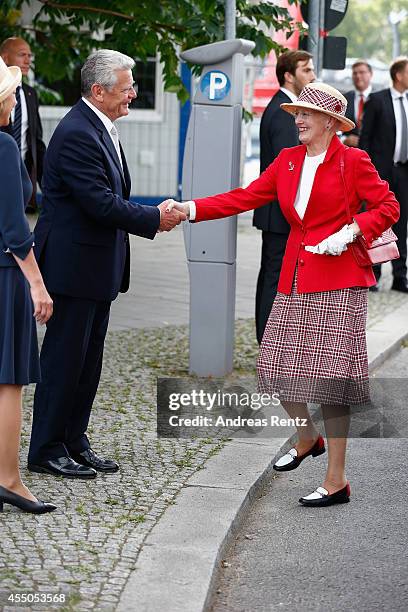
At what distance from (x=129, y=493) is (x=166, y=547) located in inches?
31.5

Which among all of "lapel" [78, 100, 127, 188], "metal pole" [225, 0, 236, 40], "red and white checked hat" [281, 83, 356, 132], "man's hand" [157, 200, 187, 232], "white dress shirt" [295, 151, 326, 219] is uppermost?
"metal pole" [225, 0, 236, 40]

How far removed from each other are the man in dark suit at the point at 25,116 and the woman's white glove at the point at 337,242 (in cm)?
472

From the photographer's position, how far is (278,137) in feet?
27.1

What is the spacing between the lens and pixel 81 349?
5906mm

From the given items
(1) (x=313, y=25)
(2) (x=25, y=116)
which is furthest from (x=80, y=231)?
(1) (x=313, y=25)

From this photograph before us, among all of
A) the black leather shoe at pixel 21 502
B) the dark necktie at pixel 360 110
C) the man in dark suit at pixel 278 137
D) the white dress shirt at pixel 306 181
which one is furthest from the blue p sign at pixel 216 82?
the dark necktie at pixel 360 110

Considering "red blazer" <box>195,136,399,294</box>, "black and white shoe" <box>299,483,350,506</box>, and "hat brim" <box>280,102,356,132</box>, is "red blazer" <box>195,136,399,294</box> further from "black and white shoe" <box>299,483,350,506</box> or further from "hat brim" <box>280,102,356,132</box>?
"black and white shoe" <box>299,483,350,506</box>

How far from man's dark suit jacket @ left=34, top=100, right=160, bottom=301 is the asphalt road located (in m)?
1.31

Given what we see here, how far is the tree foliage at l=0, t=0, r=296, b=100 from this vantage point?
10.2m

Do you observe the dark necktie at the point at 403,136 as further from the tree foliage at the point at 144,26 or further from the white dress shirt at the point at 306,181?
the white dress shirt at the point at 306,181

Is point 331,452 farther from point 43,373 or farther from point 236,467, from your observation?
point 43,373

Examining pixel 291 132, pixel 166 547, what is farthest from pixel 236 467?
pixel 291 132

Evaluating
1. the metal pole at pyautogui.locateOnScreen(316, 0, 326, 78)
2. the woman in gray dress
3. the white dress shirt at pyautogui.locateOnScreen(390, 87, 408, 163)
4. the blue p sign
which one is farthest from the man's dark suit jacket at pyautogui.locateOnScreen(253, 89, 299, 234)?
the white dress shirt at pyautogui.locateOnScreen(390, 87, 408, 163)

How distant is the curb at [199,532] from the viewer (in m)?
4.37
